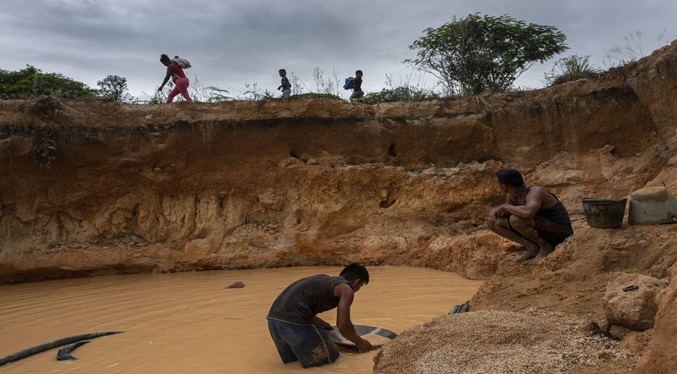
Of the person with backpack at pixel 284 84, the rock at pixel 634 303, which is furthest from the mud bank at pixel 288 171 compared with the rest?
the rock at pixel 634 303

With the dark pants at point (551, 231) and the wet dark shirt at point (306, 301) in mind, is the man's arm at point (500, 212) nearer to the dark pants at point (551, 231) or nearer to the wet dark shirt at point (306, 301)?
the dark pants at point (551, 231)

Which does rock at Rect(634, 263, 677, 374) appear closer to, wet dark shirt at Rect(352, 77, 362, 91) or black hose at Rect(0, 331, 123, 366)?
black hose at Rect(0, 331, 123, 366)

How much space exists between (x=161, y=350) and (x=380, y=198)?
5819mm

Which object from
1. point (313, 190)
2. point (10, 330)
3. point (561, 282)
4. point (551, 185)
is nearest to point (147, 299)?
point (10, 330)

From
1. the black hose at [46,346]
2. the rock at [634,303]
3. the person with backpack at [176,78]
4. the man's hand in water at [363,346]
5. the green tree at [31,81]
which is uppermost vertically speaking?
the green tree at [31,81]

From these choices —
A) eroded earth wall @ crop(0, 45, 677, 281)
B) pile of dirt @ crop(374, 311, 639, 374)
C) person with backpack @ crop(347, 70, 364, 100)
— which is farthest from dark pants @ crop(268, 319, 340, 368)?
person with backpack @ crop(347, 70, 364, 100)

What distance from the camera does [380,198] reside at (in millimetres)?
9055

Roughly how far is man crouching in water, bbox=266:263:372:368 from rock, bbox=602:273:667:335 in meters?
1.64

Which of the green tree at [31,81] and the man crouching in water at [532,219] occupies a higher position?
the green tree at [31,81]

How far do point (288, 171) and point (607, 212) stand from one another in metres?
6.27

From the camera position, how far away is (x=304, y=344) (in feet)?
10.9

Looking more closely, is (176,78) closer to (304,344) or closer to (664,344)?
(304,344)

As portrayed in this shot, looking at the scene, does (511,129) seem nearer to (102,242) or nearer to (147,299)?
(147,299)

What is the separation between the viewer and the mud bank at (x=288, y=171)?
8438mm
